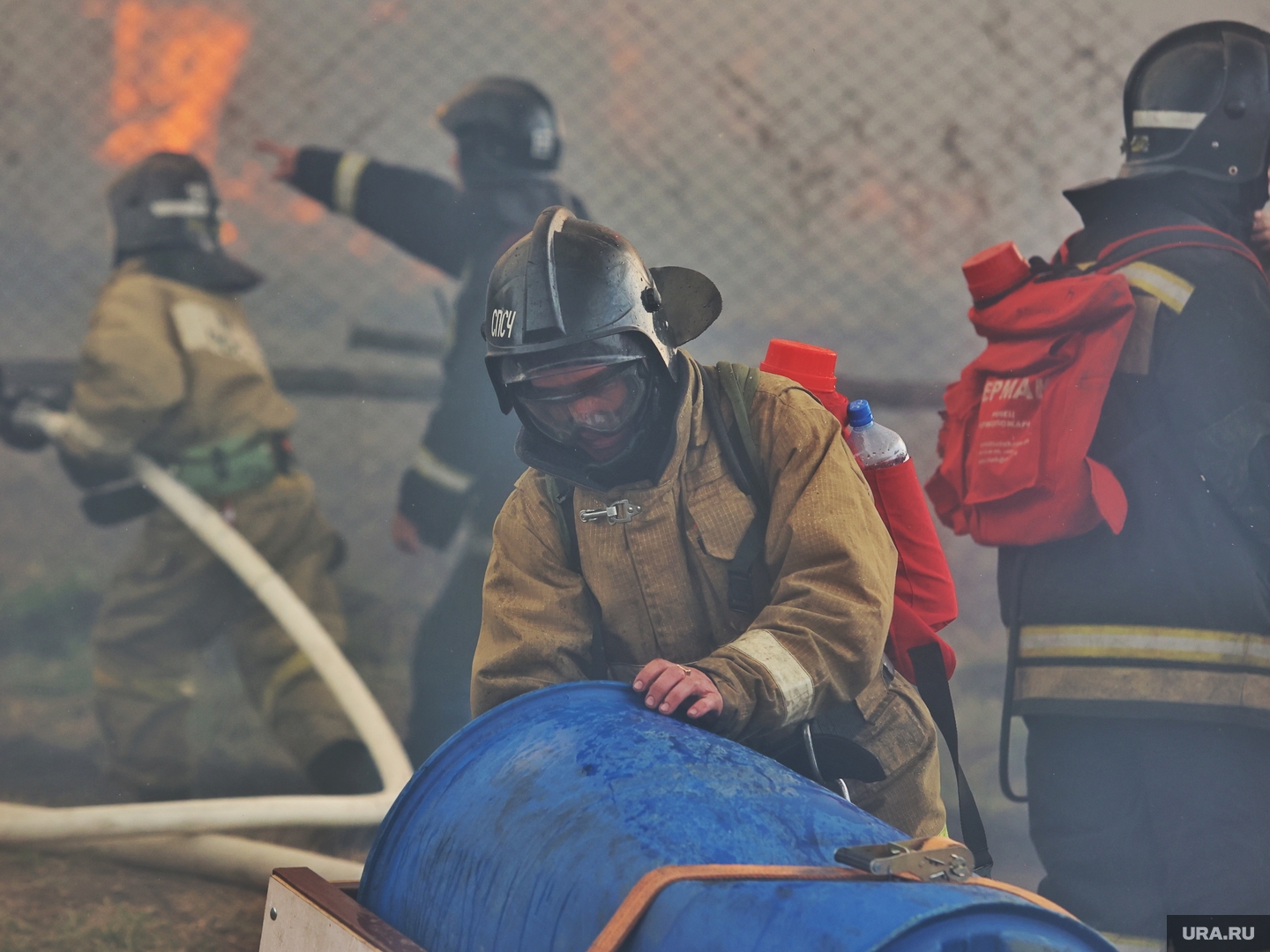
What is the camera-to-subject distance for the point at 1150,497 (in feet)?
9.48

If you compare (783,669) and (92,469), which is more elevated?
(92,469)

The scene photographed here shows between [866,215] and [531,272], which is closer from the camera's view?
[531,272]

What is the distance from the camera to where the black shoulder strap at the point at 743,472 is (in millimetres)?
2004

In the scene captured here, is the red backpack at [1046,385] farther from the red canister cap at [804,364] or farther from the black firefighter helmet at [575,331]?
the black firefighter helmet at [575,331]

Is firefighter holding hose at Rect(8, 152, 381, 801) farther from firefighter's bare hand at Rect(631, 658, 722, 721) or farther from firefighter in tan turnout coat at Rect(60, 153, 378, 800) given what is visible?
firefighter's bare hand at Rect(631, 658, 722, 721)

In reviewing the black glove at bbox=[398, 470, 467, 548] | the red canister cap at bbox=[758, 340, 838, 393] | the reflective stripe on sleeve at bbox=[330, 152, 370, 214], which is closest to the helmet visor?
the red canister cap at bbox=[758, 340, 838, 393]

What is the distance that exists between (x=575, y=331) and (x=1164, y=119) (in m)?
1.79

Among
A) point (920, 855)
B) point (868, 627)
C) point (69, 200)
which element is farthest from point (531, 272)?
point (69, 200)

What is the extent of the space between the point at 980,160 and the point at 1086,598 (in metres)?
1.40

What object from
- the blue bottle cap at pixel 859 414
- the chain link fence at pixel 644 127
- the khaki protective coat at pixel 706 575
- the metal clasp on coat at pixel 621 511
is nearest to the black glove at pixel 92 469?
the chain link fence at pixel 644 127

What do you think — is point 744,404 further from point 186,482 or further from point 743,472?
point 186,482

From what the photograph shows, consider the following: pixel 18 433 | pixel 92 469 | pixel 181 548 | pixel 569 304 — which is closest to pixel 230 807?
pixel 181 548

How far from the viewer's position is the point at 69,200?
3.45 m

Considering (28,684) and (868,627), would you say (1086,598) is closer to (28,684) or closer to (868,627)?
(868,627)
